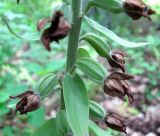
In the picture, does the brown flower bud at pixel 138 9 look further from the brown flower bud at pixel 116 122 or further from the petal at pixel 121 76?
the brown flower bud at pixel 116 122

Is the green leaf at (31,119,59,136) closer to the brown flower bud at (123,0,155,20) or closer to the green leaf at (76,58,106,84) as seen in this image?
the green leaf at (76,58,106,84)

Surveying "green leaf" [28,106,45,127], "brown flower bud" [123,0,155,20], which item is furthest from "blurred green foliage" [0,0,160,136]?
"brown flower bud" [123,0,155,20]

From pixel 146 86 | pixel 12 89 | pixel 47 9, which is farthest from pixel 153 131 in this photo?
pixel 47 9

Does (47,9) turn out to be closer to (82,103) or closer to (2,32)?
(2,32)

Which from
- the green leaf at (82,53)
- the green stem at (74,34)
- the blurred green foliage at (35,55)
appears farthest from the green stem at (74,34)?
the blurred green foliage at (35,55)

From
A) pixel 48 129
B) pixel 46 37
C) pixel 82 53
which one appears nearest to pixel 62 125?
pixel 48 129
